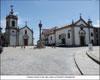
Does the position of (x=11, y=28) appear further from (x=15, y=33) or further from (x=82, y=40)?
(x=82, y=40)

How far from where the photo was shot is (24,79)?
4320 millimetres

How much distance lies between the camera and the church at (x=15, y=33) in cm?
3506

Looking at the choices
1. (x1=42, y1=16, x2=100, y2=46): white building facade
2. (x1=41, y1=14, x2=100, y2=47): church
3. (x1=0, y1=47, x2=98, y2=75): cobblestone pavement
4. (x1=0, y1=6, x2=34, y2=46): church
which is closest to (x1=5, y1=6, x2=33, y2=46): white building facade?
(x1=0, y1=6, x2=34, y2=46): church

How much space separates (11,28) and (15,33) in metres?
2.15

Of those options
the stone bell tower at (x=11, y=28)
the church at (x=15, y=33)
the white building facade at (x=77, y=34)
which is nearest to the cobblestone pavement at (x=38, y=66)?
the white building facade at (x=77, y=34)

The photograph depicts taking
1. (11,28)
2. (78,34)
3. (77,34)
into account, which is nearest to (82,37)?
(78,34)

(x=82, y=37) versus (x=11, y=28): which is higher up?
(x=11, y=28)

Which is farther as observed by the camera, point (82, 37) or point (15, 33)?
point (15, 33)

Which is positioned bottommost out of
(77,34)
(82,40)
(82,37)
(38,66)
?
(38,66)

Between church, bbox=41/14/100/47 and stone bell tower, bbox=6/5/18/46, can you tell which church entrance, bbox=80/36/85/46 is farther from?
stone bell tower, bbox=6/5/18/46

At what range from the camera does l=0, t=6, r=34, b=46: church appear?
115 feet

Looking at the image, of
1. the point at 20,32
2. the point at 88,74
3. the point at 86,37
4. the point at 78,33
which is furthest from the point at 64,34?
the point at 88,74

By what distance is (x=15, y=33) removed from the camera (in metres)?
36.4

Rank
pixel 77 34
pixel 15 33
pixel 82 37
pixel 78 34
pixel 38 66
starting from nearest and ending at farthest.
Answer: pixel 38 66 < pixel 77 34 < pixel 78 34 < pixel 82 37 < pixel 15 33
